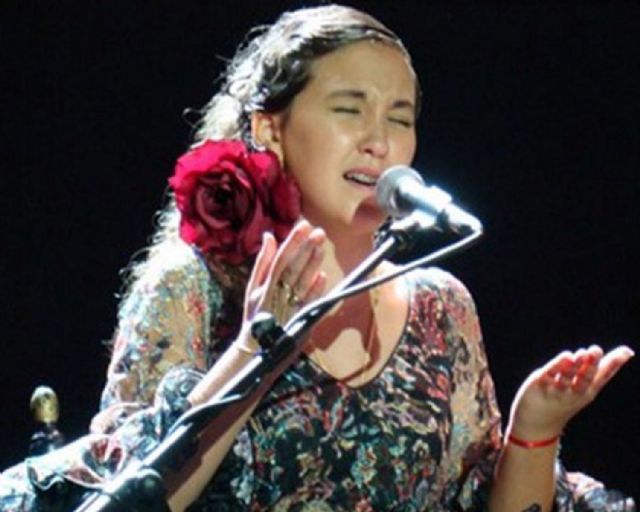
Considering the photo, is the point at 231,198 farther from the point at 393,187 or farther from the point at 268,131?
the point at 393,187

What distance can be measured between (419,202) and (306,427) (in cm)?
51

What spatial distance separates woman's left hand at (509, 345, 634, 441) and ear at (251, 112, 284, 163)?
558mm

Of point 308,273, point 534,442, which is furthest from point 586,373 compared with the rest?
point 308,273

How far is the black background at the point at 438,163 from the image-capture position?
310 cm

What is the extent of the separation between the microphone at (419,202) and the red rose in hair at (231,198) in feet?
0.96

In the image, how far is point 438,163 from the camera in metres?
3.23

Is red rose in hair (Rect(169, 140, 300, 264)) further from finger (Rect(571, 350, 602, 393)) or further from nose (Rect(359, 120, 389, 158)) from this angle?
finger (Rect(571, 350, 602, 393))

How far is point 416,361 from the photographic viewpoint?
2.50 metres

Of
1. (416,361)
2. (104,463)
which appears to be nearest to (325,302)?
(104,463)

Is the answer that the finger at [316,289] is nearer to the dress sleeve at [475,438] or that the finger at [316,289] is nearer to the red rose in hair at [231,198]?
the red rose in hair at [231,198]

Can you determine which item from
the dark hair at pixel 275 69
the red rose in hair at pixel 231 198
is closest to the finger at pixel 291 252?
the red rose in hair at pixel 231 198

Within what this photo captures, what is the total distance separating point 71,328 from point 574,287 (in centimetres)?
106

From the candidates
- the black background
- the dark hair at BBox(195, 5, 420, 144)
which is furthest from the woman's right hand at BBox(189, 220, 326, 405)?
the black background

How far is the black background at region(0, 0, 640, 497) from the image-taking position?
3.10 m
